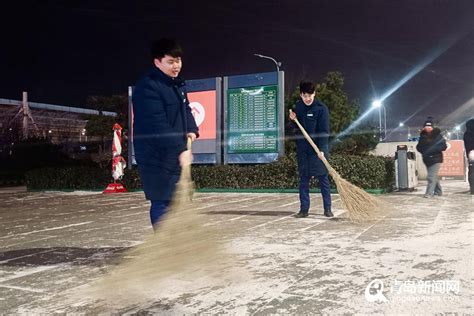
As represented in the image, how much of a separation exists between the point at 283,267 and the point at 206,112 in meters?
10.5

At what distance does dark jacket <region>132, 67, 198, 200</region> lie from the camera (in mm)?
3121

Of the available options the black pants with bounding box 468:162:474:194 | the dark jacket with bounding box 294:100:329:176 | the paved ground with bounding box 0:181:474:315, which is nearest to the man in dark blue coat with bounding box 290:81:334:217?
the dark jacket with bounding box 294:100:329:176

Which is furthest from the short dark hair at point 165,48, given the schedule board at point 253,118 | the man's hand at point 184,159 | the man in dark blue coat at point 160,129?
the schedule board at point 253,118

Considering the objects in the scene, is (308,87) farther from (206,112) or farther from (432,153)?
(206,112)

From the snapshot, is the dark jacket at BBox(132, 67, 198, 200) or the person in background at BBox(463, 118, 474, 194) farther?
the person in background at BBox(463, 118, 474, 194)

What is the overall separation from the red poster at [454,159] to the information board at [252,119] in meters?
7.39

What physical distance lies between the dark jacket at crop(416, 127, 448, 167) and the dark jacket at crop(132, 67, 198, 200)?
7.21 metres

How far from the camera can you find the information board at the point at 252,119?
41.2ft

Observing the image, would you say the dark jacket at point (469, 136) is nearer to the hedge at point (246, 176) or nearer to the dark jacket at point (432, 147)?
the dark jacket at point (432, 147)

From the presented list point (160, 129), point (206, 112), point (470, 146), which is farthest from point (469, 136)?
point (160, 129)

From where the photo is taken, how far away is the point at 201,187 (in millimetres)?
13258

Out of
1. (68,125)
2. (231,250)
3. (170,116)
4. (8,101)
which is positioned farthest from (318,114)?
(68,125)

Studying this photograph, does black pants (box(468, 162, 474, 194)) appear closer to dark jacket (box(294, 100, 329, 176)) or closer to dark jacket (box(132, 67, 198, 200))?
dark jacket (box(294, 100, 329, 176))

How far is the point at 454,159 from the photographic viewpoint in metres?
15.9
